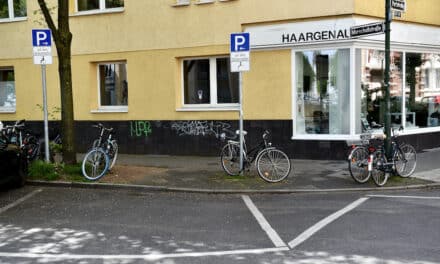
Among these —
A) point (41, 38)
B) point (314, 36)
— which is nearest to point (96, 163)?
point (41, 38)

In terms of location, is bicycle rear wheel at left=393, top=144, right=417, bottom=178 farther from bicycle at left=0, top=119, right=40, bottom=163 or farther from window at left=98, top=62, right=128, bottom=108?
window at left=98, top=62, right=128, bottom=108

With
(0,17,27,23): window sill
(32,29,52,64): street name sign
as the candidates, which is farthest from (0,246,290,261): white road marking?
(0,17,27,23): window sill

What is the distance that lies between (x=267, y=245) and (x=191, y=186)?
4.26 metres

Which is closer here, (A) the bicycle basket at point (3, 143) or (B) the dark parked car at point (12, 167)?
(B) the dark parked car at point (12, 167)

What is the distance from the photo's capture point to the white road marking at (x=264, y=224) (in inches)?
256

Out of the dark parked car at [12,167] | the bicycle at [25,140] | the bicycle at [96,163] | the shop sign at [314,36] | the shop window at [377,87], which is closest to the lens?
the dark parked car at [12,167]

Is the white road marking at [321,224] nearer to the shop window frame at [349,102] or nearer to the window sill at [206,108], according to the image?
the shop window frame at [349,102]

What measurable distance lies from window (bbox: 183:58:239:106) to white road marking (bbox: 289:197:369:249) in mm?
6581

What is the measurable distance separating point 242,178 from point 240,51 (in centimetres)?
256

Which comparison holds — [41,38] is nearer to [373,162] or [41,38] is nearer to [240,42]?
[240,42]

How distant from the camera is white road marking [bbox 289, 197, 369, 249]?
21.3ft

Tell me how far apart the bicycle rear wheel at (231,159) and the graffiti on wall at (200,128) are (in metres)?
3.13

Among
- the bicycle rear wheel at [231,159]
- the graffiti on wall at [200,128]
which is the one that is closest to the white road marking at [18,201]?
the bicycle rear wheel at [231,159]

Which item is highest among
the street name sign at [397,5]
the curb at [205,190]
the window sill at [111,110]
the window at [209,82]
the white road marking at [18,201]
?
the street name sign at [397,5]
